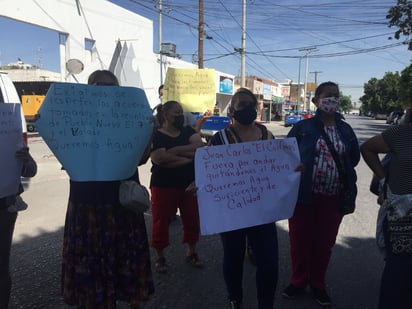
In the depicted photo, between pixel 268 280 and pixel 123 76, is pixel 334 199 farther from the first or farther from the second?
pixel 123 76

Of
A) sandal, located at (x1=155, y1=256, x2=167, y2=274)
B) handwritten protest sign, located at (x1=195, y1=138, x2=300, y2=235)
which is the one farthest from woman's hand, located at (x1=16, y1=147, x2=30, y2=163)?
sandal, located at (x1=155, y1=256, x2=167, y2=274)

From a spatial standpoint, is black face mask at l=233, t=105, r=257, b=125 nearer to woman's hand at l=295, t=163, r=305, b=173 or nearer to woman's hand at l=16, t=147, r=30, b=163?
woman's hand at l=295, t=163, r=305, b=173

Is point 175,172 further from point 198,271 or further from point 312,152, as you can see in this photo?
point 312,152

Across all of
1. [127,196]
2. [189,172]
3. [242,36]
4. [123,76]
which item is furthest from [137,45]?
[127,196]

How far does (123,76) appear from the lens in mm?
5801

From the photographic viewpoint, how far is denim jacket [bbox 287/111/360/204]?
9.96 ft

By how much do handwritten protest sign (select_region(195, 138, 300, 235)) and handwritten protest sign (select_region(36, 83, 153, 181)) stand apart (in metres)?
0.45

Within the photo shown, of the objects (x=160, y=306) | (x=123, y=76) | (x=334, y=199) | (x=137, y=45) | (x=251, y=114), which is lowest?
(x=160, y=306)

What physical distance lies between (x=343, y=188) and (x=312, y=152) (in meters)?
0.39

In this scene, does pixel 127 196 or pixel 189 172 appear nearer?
pixel 127 196

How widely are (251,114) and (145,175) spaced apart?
638 cm

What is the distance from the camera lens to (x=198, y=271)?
12.4 feet

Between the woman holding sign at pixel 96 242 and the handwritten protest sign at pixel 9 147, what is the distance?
1.18 feet

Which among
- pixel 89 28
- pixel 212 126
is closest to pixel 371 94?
pixel 89 28
